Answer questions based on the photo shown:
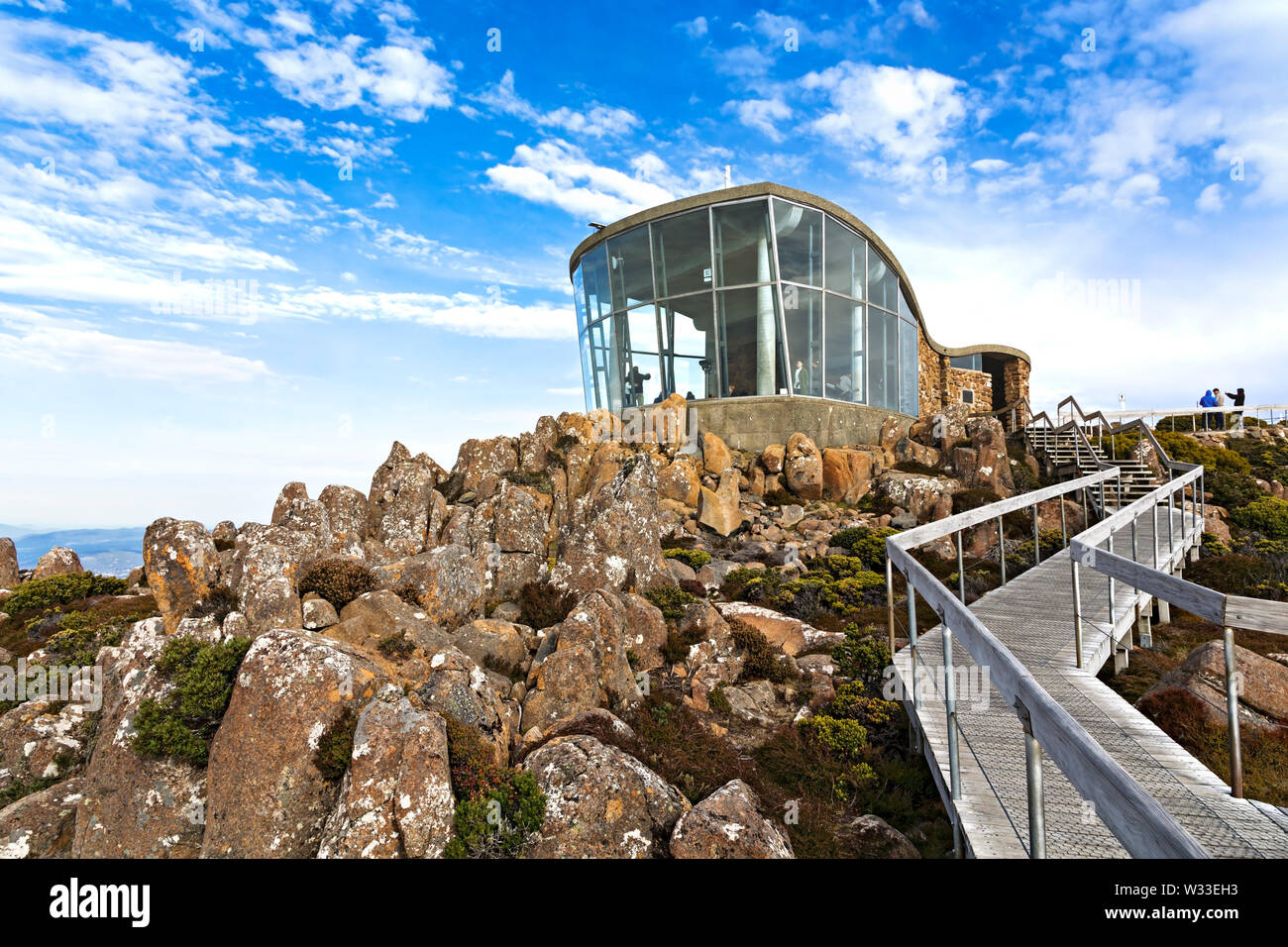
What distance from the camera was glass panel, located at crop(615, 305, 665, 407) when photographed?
26234 mm

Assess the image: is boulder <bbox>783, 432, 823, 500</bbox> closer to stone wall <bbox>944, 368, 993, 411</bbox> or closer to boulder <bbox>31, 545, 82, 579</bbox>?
stone wall <bbox>944, 368, 993, 411</bbox>

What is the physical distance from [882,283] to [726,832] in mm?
29021

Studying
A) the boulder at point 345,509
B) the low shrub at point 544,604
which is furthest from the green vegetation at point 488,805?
the boulder at point 345,509

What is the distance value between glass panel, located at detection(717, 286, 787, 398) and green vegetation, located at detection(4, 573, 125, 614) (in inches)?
797

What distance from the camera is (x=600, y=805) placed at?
205 inches

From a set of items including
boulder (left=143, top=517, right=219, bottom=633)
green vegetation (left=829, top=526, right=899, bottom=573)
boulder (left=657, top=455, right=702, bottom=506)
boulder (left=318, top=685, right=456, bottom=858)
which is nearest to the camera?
boulder (left=318, top=685, right=456, bottom=858)

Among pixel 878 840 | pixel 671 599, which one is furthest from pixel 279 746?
pixel 671 599

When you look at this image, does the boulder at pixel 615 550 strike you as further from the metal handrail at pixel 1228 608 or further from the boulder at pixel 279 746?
the metal handrail at pixel 1228 608

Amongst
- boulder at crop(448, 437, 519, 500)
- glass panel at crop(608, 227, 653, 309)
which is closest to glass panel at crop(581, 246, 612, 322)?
glass panel at crop(608, 227, 653, 309)

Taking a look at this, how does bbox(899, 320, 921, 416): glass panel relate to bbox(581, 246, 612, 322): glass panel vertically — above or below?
below

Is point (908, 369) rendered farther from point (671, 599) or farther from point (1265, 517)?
point (671, 599)

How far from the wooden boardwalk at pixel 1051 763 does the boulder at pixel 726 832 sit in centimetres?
140

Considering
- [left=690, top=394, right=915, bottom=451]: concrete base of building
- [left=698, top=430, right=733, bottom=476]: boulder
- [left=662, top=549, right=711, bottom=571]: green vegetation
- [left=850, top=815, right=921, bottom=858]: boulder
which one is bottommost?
Result: [left=850, top=815, right=921, bottom=858]: boulder
